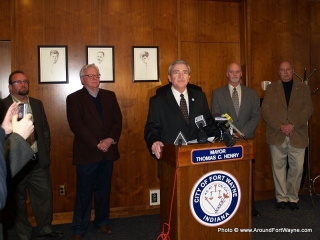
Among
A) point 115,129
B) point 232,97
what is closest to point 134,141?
point 115,129

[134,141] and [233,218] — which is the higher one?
[134,141]

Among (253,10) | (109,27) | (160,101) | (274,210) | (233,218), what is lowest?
(274,210)

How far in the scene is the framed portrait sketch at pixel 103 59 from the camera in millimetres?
3984

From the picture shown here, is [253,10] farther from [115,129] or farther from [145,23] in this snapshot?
[115,129]

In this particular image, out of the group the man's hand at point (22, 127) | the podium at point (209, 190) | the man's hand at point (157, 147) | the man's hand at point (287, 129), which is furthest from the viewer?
the man's hand at point (287, 129)

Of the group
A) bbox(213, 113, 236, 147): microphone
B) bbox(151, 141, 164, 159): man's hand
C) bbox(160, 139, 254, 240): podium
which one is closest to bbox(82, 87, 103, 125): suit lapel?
bbox(151, 141, 164, 159): man's hand

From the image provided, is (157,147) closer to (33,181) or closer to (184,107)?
(184,107)

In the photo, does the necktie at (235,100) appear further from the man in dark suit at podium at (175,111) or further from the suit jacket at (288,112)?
the man in dark suit at podium at (175,111)

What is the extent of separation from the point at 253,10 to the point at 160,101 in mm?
2799

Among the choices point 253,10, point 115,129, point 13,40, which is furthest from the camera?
point 253,10

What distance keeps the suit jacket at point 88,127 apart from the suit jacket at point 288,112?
6.97ft

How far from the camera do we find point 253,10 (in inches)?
178

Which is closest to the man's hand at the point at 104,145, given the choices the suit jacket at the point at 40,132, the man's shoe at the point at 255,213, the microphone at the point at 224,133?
the suit jacket at the point at 40,132

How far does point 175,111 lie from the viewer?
255 centimetres
